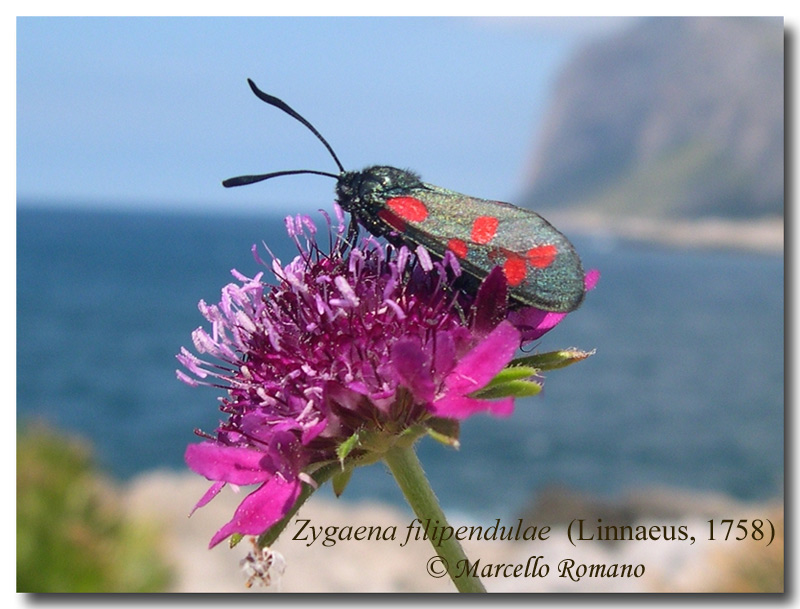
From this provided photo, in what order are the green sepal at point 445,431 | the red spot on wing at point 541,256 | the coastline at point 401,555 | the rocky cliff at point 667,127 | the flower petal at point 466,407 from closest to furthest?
the flower petal at point 466,407, the green sepal at point 445,431, the red spot on wing at point 541,256, the coastline at point 401,555, the rocky cliff at point 667,127

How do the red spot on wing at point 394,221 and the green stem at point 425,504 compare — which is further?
the red spot on wing at point 394,221

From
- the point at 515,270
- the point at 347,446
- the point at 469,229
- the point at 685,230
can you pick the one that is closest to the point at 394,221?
the point at 469,229

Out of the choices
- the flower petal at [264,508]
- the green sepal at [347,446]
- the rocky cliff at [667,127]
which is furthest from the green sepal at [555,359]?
the rocky cliff at [667,127]

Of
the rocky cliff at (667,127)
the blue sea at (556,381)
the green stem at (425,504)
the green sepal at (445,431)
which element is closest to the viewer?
the green sepal at (445,431)

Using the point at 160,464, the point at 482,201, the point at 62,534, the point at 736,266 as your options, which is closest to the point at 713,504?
the point at 62,534

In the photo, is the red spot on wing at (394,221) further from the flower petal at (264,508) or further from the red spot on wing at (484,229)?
the flower petal at (264,508)

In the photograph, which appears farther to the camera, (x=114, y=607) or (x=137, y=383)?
(x=137, y=383)

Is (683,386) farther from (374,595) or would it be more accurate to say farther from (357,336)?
(357,336)
